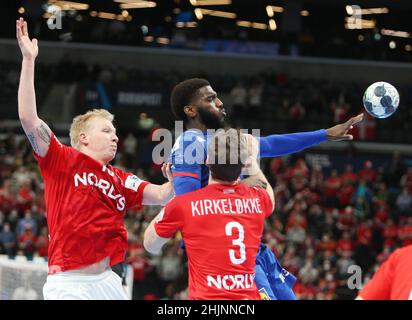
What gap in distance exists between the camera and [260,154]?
7273mm

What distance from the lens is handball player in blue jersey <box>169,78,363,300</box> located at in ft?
22.7

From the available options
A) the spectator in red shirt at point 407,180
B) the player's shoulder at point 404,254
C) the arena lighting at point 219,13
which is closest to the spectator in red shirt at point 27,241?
the spectator in red shirt at point 407,180

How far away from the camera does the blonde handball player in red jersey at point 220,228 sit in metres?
5.75

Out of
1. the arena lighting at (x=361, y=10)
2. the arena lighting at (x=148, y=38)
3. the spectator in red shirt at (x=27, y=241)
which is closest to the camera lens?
the spectator in red shirt at (x=27, y=241)

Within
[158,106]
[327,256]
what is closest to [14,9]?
[158,106]

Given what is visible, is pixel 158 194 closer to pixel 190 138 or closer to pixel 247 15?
pixel 190 138

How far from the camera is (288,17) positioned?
33.4 metres

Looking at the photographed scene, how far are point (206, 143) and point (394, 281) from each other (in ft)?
8.73

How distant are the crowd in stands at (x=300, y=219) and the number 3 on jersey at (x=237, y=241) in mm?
11944

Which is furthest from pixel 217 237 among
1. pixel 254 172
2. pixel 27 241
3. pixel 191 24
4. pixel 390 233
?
pixel 191 24

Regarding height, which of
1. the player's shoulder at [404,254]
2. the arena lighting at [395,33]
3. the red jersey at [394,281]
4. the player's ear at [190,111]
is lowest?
the red jersey at [394,281]

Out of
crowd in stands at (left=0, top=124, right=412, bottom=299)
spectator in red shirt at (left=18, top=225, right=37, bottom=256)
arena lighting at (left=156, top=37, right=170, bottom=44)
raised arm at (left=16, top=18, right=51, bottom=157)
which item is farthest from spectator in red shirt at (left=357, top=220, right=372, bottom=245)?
raised arm at (left=16, top=18, right=51, bottom=157)

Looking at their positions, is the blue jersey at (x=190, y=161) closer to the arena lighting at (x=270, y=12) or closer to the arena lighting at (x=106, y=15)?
the arena lighting at (x=270, y=12)

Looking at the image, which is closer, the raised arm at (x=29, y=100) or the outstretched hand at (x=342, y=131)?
the raised arm at (x=29, y=100)
